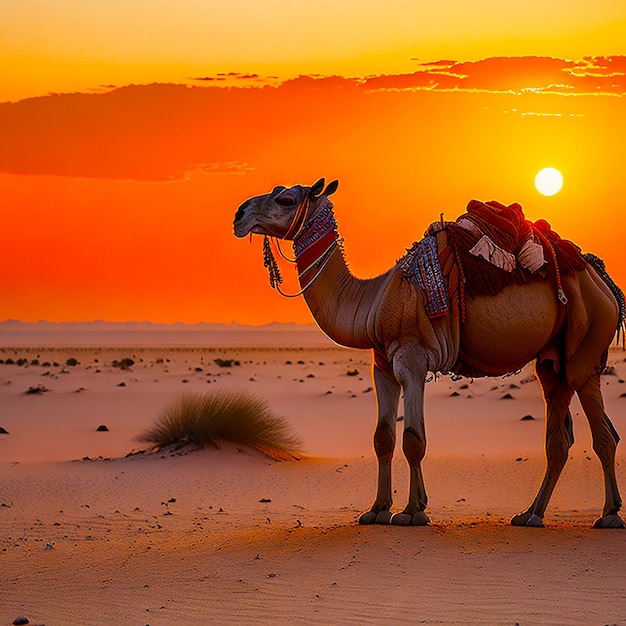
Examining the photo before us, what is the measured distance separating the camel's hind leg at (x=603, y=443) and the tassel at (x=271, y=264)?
3.04 metres

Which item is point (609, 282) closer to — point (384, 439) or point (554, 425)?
point (554, 425)

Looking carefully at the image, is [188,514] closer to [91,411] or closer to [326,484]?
[326,484]

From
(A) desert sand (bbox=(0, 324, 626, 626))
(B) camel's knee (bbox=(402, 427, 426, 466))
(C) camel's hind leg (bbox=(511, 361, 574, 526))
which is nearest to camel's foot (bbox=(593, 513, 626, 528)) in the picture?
(A) desert sand (bbox=(0, 324, 626, 626))

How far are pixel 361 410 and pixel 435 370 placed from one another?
23469mm

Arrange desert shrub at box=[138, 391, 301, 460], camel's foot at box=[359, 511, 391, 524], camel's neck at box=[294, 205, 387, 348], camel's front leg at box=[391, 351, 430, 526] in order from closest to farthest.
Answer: camel's front leg at box=[391, 351, 430, 526]
camel's neck at box=[294, 205, 387, 348]
camel's foot at box=[359, 511, 391, 524]
desert shrub at box=[138, 391, 301, 460]

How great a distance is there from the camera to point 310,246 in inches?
451

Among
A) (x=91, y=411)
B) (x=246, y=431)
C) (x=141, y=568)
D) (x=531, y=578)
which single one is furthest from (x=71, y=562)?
(x=91, y=411)

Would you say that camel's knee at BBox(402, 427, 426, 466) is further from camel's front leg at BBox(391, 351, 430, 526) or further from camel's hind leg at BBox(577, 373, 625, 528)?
camel's hind leg at BBox(577, 373, 625, 528)

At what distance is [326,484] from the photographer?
56.4 ft

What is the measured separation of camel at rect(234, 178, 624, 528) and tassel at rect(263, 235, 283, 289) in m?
0.01

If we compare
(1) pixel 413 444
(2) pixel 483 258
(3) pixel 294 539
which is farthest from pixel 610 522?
A: (3) pixel 294 539

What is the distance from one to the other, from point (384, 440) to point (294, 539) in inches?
47.5

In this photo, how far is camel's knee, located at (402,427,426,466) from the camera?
1106cm

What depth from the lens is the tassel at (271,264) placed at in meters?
11.5
